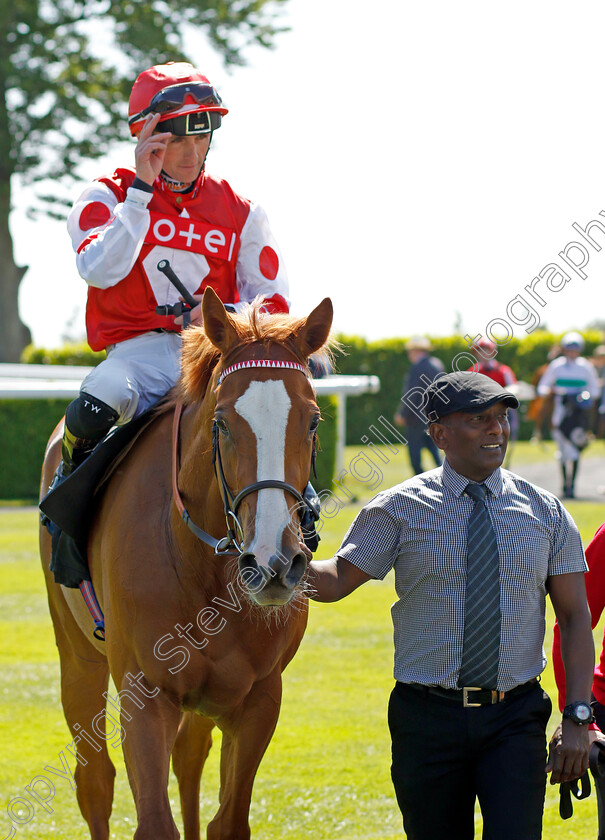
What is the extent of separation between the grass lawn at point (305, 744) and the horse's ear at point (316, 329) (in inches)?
87.1

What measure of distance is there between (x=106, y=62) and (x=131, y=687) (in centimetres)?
2242

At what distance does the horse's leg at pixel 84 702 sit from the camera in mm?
4109

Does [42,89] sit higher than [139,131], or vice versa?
[42,89]

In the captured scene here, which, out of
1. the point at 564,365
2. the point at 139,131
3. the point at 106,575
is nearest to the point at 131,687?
the point at 106,575

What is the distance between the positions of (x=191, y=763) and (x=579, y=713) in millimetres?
1946

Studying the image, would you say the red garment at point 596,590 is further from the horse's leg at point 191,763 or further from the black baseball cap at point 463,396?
the horse's leg at point 191,763

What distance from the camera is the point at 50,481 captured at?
4.26 metres

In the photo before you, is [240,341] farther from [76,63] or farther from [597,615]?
[76,63]

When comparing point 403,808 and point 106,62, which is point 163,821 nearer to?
point 403,808

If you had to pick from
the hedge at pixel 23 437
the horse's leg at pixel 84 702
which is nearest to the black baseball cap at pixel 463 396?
the horse's leg at pixel 84 702

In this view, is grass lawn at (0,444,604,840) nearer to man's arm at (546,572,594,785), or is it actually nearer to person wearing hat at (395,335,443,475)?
man's arm at (546,572,594,785)

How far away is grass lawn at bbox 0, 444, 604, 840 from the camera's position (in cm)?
429

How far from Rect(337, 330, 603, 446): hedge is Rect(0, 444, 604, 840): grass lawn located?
1524 cm

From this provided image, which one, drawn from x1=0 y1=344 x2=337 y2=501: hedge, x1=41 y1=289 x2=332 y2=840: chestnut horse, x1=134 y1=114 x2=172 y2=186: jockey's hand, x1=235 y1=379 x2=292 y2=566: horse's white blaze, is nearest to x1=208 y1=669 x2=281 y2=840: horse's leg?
x1=41 y1=289 x2=332 y2=840: chestnut horse
